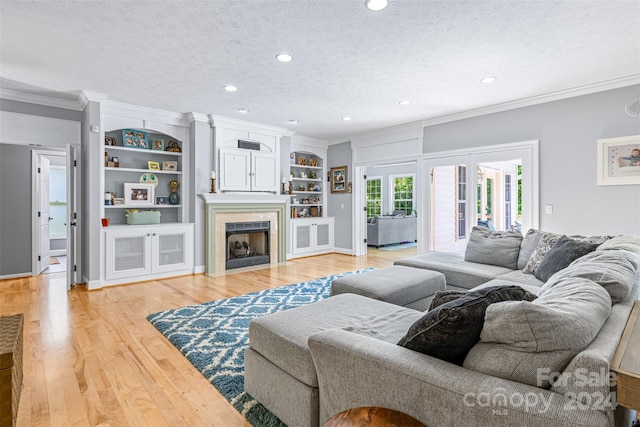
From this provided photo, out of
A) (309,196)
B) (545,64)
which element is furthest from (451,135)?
(309,196)

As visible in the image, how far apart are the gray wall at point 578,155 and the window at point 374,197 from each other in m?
6.22

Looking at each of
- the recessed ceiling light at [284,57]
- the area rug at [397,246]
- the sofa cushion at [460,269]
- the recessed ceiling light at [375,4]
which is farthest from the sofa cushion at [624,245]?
the area rug at [397,246]

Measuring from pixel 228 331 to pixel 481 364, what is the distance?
235 cm

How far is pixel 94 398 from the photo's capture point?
2020 mm

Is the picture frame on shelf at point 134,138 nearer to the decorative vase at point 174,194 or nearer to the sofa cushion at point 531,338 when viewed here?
the decorative vase at point 174,194

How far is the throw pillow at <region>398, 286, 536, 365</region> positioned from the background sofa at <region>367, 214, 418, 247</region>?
24.0 ft

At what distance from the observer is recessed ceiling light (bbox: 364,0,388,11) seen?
2.36 meters

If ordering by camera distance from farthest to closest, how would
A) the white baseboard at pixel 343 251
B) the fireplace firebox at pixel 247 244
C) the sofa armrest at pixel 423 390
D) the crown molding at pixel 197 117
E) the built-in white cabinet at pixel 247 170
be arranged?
the white baseboard at pixel 343 251 → the fireplace firebox at pixel 247 244 → the built-in white cabinet at pixel 247 170 → the crown molding at pixel 197 117 → the sofa armrest at pixel 423 390

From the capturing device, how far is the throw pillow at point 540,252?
3285mm

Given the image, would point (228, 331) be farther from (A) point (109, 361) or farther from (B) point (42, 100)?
(B) point (42, 100)

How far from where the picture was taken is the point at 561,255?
9.49 ft

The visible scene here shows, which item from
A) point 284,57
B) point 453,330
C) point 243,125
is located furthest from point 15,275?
point 453,330

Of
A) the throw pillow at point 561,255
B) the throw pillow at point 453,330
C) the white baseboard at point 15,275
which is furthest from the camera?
the white baseboard at point 15,275

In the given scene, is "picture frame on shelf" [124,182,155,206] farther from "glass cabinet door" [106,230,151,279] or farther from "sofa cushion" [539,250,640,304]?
"sofa cushion" [539,250,640,304]
